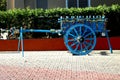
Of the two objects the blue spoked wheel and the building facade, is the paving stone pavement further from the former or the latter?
the building facade

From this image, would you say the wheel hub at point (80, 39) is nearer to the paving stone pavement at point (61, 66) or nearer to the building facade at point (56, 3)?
the paving stone pavement at point (61, 66)

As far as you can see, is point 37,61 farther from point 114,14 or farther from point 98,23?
point 114,14

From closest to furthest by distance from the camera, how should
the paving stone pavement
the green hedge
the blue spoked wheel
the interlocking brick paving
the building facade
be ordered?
the interlocking brick paving
the paving stone pavement
the blue spoked wheel
the green hedge
the building facade

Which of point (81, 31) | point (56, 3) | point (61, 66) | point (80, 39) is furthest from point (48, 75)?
point (56, 3)

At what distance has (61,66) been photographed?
12500 millimetres

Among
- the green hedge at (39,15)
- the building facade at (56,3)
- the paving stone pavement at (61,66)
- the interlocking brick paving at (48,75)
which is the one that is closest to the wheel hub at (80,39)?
the paving stone pavement at (61,66)

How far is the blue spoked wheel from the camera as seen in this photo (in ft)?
50.8

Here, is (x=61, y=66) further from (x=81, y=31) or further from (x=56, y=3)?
(x=56, y=3)

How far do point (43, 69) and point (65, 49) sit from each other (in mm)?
5379

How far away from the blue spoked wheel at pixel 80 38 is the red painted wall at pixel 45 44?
1408mm

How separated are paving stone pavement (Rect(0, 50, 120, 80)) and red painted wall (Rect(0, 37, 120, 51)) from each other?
97 centimetres

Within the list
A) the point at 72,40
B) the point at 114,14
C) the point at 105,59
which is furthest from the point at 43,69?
the point at 114,14

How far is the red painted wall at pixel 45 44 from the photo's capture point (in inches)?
673

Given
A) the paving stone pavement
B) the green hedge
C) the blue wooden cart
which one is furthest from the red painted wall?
the blue wooden cart
